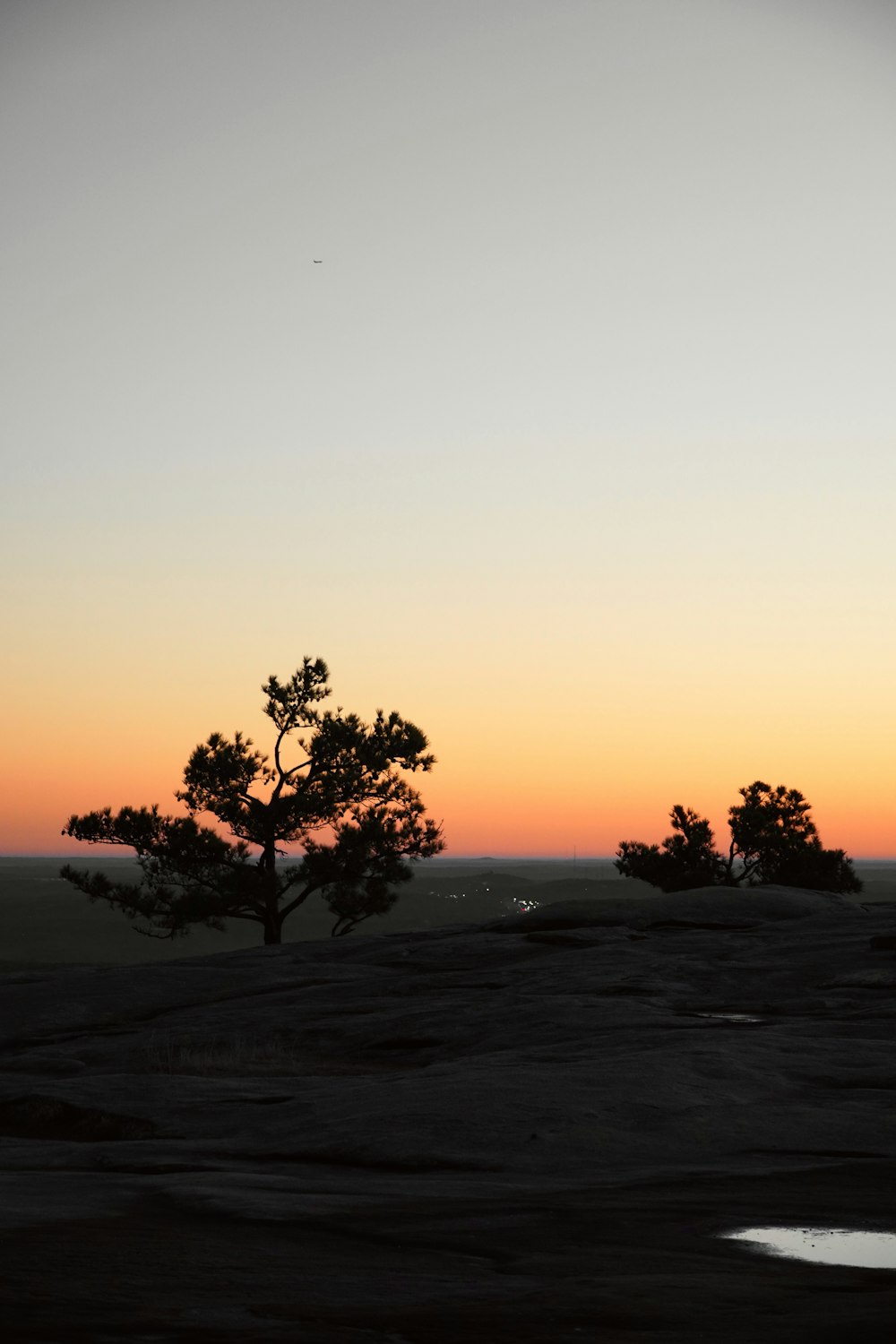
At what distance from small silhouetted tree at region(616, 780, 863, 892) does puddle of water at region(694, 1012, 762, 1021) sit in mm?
34589

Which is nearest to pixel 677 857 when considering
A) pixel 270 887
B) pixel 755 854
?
pixel 755 854

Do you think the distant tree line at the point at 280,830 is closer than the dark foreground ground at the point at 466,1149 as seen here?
No

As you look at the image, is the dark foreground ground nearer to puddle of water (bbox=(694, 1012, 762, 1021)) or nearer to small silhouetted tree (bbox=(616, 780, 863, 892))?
puddle of water (bbox=(694, 1012, 762, 1021))

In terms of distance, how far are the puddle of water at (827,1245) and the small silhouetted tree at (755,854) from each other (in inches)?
1857

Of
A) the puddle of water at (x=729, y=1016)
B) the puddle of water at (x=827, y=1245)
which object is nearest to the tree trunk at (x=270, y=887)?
the puddle of water at (x=729, y=1016)

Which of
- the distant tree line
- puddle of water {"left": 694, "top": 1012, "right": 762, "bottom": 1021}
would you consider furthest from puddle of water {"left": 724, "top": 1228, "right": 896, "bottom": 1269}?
the distant tree line

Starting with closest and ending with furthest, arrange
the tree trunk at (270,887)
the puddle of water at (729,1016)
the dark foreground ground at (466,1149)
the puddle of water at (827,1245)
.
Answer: the dark foreground ground at (466,1149) < the puddle of water at (827,1245) < the puddle of water at (729,1016) < the tree trunk at (270,887)

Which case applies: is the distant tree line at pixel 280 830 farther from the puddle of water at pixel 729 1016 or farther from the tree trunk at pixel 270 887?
the puddle of water at pixel 729 1016

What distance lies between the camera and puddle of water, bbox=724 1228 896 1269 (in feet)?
27.7

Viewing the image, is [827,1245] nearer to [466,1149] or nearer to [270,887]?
[466,1149]

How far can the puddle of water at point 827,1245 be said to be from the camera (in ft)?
27.7

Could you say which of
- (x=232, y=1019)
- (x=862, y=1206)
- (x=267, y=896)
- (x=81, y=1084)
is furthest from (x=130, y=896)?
(x=862, y=1206)

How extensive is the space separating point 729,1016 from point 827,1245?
12.8m

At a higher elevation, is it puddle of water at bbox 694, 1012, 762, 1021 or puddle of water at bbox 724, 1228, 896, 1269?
puddle of water at bbox 724, 1228, 896, 1269
